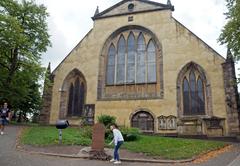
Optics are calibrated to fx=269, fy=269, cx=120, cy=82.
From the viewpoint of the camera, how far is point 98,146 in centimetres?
1202

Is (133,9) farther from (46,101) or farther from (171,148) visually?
(171,148)

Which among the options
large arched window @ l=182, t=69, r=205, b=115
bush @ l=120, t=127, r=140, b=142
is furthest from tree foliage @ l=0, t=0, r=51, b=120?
large arched window @ l=182, t=69, r=205, b=115

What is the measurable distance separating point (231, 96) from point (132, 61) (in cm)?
966

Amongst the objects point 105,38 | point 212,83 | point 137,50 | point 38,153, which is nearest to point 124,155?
point 38,153

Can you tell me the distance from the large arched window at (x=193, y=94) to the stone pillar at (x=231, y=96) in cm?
210

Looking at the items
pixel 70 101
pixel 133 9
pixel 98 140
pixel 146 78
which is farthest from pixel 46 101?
pixel 98 140

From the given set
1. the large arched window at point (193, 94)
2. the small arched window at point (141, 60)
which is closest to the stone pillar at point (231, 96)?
the large arched window at point (193, 94)

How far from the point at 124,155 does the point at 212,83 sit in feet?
44.7

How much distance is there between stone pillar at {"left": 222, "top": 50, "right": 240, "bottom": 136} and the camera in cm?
2117

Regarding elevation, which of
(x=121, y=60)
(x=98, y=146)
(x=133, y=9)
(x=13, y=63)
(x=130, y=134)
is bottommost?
(x=98, y=146)

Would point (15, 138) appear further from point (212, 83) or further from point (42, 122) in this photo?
point (212, 83)

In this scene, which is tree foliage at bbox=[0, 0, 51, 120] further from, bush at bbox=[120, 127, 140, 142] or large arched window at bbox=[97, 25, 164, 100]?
bush at bbox=[120, 127, 140, 142]

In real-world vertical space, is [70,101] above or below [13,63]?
below

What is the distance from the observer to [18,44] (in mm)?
24500
